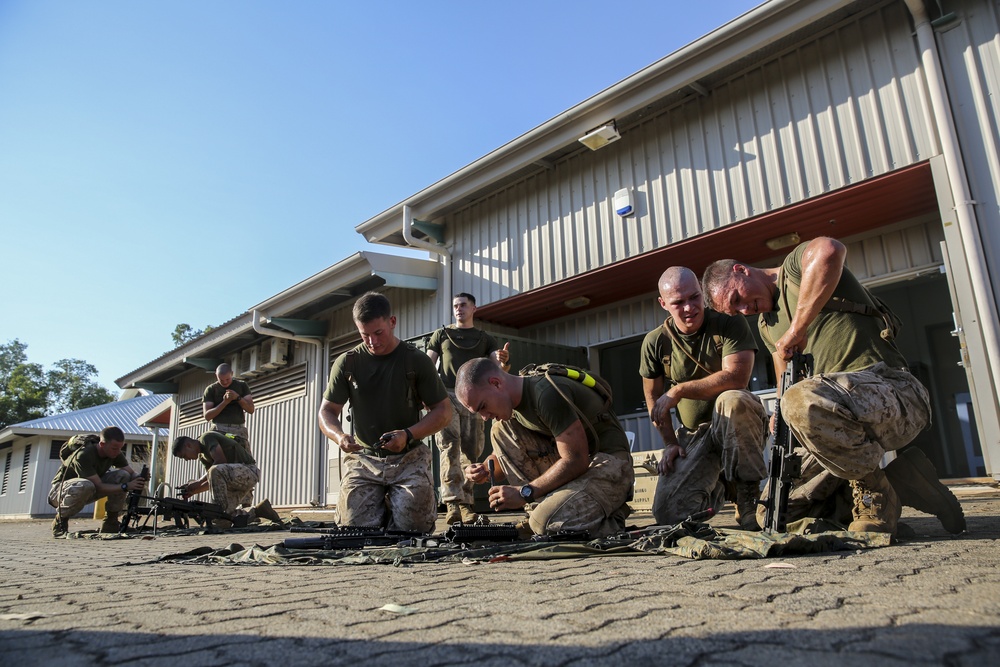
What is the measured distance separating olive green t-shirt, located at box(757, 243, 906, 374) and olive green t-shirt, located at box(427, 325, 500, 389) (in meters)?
3.96

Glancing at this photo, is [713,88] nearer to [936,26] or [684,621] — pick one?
[936,26]

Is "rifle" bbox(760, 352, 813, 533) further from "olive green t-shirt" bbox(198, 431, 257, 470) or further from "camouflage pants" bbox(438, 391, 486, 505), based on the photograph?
"olive green t-shirt" bbox(198, 431, 257, 470)

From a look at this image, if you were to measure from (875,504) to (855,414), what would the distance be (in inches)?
23.3

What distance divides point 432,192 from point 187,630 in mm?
8258

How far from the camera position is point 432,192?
947cm

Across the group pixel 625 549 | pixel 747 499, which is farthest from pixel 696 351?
pixel 625 549

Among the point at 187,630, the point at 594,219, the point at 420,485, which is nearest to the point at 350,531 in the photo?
the point at 420,485

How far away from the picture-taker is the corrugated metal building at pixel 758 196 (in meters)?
5.53

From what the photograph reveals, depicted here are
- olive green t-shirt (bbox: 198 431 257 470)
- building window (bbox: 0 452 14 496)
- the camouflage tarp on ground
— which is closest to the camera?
the camouflage tarp on ground

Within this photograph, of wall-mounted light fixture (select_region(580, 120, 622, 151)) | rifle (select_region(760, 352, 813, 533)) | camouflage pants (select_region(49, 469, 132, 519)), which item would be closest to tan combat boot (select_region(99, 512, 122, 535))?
camouflage pants (select_region(49, 469, 132, 519))

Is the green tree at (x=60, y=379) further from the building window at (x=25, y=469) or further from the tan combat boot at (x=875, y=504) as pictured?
the tan combat boot at (x=875, y=504)

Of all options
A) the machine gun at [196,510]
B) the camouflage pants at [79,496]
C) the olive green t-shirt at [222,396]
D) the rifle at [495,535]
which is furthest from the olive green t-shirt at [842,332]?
the camouflage pants at [79,496]

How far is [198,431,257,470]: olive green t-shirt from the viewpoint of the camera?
313 inches

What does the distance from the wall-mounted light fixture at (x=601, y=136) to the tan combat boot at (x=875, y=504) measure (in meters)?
5.17
